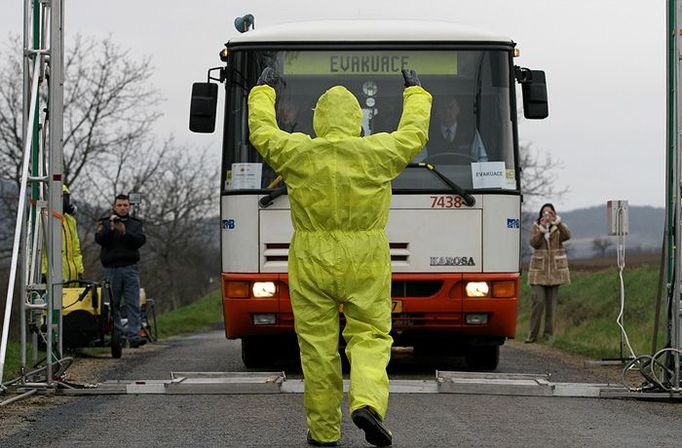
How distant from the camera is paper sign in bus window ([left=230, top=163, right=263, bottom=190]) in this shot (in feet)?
42.9

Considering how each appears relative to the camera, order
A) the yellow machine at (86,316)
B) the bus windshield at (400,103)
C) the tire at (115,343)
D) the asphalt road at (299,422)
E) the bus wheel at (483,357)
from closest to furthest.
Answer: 1. the asphalt road at (299,422)
2. the bus windshield at (400,103)
3. the bus wheel at (483,357)
4. the yellow machine at (86,316)
5. the tire at (115,343)

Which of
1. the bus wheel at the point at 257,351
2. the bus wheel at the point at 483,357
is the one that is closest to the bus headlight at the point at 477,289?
the bus wheel at the point at 483,357

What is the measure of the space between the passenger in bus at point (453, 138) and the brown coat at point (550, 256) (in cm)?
727

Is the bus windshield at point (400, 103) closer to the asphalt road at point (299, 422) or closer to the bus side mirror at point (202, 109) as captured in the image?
the bus side mirror at point (202, 109)

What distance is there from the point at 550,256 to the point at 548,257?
1.2 inches

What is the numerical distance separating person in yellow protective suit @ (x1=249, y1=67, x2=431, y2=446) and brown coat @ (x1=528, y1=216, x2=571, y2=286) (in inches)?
470

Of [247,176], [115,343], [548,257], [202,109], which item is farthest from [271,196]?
[548,257]

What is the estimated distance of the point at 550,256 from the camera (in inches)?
801

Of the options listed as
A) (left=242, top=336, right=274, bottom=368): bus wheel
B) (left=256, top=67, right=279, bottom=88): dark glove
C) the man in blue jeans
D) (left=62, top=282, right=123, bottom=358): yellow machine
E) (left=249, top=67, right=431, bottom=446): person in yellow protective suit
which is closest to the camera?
(left=249, top=67, right=431, bottom=446): person in yellow protective suit

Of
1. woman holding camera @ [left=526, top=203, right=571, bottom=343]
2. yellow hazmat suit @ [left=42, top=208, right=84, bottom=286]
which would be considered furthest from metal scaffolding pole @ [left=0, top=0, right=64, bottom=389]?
woman holding camera @ [left=526, top=203, right=571, bottom=343]

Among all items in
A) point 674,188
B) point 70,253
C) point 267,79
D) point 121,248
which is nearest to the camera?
point 267,79

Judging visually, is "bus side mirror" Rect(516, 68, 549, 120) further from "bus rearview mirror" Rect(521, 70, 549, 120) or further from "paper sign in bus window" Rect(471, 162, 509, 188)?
"paper sign in bus window" Rect(471, 162, 509, 188)

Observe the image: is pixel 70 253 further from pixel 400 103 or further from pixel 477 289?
pixel 477 289

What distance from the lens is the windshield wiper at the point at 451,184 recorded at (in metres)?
13.0
